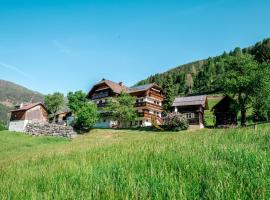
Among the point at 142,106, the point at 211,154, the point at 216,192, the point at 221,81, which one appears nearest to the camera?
the point at 216,192

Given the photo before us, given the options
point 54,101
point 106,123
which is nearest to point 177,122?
point 106,123

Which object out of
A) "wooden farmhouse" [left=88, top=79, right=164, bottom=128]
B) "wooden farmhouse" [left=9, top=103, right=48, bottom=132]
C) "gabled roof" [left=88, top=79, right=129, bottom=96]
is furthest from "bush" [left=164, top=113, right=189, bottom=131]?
"wooden farmhouse" [left=9, top=103, right=48, bottom=132]

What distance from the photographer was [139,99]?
66.5 m

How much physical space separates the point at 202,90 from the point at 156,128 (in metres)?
88.7

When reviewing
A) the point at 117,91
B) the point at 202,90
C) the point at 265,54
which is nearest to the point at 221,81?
the point at 117,91

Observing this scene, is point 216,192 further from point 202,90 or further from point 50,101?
point 202,90

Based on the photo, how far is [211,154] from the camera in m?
6.95

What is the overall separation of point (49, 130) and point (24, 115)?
76.8 feet

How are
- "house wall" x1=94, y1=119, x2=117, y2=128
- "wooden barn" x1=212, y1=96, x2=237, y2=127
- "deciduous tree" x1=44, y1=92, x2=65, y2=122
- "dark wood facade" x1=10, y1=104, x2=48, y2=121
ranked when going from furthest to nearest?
"deciduous tree" x1=44, y1=92, x2=65, y2=122, "dark wood facade" x1=10, y1=104, x2=48, y2=121, "house wall" x1=94, y1=119, x2=117, y2=128, "wooden barn" x1=212, y1=96, x2=237, y2=127

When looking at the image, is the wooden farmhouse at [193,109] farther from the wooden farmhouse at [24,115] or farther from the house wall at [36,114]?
the house wall at [36,114]

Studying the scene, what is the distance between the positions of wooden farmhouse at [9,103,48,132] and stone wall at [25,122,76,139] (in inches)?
708

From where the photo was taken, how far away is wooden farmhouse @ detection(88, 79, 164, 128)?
64.2 meters

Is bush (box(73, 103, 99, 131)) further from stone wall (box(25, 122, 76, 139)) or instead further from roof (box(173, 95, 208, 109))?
roof (box(173, 95, 208, 109))

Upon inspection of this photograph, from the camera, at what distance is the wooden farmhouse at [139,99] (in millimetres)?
64188
